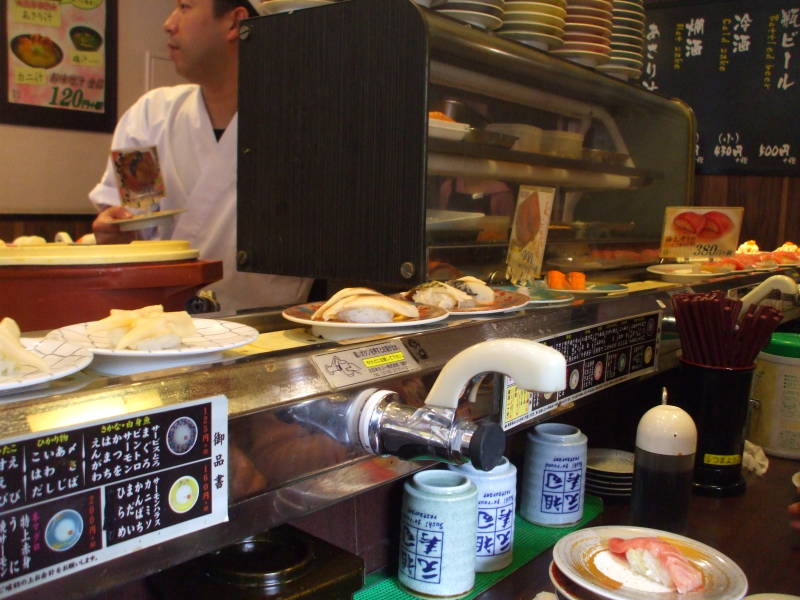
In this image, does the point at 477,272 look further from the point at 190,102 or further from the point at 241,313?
the point at 190,102

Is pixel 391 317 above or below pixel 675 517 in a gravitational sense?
above

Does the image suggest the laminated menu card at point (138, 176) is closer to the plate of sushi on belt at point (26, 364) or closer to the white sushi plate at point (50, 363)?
the white sushi plate at point (50, 363)

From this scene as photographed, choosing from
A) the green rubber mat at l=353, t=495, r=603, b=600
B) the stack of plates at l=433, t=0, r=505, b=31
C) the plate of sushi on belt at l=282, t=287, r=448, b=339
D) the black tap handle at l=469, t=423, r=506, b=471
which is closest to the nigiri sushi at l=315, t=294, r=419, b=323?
the plate of sushi on belt at l=282, t=287, r=448, b=339

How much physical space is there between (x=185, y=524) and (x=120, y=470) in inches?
4.1

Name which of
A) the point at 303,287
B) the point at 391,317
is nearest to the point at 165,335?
the point at 391,317

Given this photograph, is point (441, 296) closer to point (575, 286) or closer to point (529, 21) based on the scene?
point (575, 286)

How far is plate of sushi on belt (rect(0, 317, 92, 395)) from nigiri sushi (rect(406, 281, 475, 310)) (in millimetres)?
680

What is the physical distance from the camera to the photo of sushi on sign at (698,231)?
2406mm

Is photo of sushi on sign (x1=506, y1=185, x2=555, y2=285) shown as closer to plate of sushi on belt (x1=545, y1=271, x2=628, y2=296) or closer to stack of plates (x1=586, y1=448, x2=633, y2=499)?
plate of sushi on belt (x1=545, y1=271, x2=628, y2=296)

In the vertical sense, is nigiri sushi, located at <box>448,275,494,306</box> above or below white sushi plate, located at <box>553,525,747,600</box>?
above

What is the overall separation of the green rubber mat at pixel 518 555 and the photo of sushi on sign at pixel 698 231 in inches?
38.7

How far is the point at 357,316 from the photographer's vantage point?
4.02ft

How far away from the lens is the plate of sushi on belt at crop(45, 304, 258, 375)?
92 cm

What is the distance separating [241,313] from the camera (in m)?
1.39
